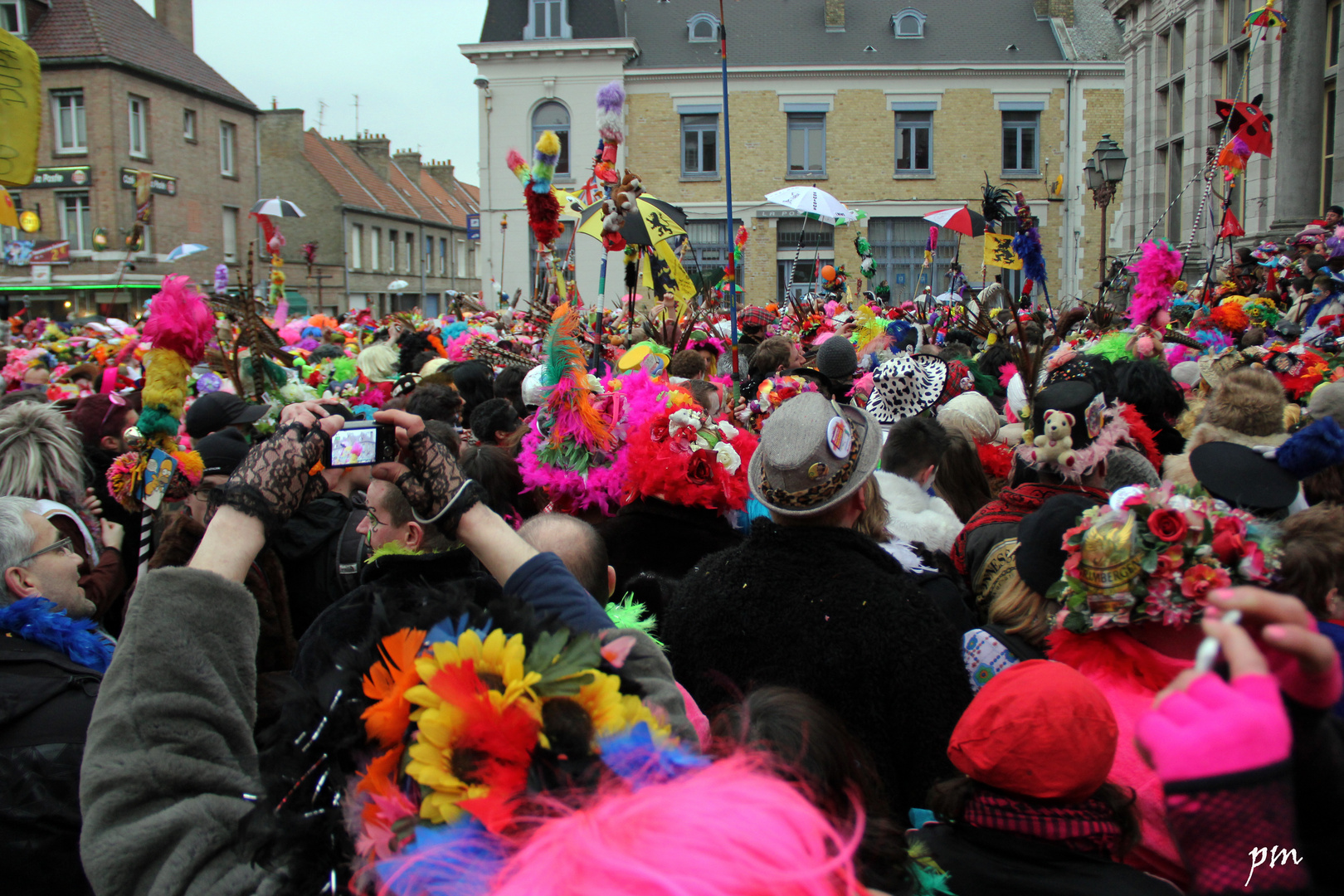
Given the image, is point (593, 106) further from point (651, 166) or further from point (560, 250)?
point (560, 250)

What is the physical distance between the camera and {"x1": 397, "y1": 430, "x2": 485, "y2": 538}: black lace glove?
157cm

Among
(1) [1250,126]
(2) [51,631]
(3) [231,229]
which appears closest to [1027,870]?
(2) [51,631]

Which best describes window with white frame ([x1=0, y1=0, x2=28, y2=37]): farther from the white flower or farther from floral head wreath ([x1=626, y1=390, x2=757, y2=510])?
the white flower

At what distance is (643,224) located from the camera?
6246mm

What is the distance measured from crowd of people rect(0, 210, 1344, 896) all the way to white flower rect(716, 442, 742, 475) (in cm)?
2

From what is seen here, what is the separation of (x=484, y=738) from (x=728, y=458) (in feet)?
9.17

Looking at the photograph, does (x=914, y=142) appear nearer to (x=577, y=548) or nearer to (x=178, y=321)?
(x=178, y=321)

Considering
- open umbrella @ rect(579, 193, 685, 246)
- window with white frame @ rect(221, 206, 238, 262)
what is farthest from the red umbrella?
window with white frame @ rect(221, 206, 238, 262)

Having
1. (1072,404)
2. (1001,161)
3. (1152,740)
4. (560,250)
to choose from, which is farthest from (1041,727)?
(1001,161)

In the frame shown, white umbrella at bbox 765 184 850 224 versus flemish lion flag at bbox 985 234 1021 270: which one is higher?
white umbrella at bbox 765 184 850 224

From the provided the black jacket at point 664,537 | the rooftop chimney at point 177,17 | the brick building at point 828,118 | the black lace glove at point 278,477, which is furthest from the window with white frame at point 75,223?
the black lace glove at point 278,477

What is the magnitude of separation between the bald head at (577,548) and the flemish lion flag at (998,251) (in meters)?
8.45

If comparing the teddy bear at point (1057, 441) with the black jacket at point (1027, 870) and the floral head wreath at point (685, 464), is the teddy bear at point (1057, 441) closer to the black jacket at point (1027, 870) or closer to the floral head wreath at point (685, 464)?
the floral head wreath at point (685, 464)

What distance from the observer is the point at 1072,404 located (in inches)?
130
